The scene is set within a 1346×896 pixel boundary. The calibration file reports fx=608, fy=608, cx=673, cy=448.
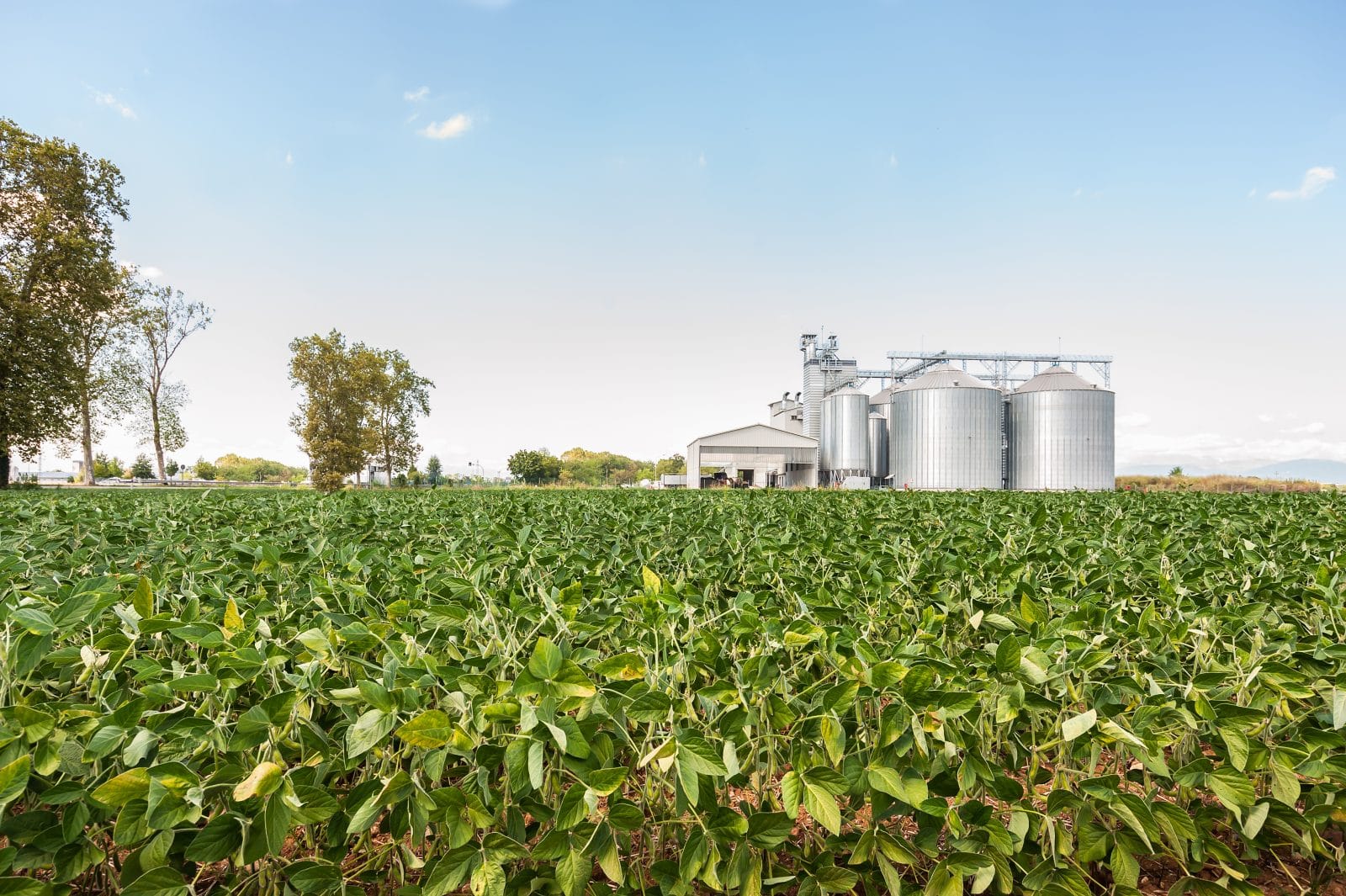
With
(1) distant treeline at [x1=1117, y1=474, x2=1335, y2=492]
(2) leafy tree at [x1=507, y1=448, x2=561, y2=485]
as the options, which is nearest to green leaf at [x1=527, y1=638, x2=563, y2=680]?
(1) distant treeline at [x1=1117, y1=474, x2=1335, y2=492]

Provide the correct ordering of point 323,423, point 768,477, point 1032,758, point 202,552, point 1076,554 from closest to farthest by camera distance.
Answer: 1. point 1032,758
2. point 202,552
3. point 1076,554
4. point 323,423
5. point 768,477

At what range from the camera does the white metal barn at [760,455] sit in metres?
47.9

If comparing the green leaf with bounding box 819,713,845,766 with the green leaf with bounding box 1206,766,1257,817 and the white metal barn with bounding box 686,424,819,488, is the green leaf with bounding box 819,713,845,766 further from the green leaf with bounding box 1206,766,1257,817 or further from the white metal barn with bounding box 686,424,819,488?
the white metal barn with bounding box 686,424,819,488

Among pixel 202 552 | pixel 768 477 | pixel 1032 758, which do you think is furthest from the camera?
pixel 768 477

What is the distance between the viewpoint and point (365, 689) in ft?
3.98

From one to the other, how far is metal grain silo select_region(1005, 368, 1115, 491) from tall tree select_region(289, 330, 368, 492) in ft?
140

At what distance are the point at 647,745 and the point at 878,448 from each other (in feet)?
147

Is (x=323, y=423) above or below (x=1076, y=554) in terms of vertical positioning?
above

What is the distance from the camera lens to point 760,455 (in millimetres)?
48781

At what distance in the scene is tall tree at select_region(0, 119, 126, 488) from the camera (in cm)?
2130

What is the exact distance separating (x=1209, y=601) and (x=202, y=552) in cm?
439

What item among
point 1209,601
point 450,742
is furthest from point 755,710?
point 1209,601

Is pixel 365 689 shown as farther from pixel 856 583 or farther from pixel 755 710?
pixel 856 583

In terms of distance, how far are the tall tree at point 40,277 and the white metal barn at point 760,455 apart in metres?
36.3
